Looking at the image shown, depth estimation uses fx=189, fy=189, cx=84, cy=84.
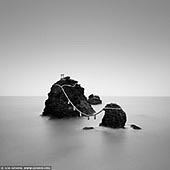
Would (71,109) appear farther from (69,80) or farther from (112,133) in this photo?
(112,133)

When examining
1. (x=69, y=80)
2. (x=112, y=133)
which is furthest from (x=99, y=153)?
(x=69, y=80)

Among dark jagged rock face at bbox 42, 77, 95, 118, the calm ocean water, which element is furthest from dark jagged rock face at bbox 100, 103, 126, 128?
dark jagged rock face at bbox 42, 77, 95, 118

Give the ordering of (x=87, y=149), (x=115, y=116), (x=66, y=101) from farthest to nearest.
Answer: (x=66, y=101) < (x=115, y=116) < (x=87, y=149)

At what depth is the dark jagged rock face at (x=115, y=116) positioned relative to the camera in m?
11.0

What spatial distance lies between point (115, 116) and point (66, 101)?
6007 mm

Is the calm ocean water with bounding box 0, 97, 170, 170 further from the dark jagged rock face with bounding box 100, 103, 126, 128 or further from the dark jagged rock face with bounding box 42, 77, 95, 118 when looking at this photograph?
the dark jagged rock face with bounding box 42, 77, 95, 118

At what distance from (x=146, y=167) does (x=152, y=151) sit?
2030 millimetres

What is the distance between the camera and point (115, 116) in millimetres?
11141

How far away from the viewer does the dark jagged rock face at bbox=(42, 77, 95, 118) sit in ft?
53.1

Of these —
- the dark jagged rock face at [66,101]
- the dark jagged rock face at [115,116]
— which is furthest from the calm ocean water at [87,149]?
the dark jagged rock face at [66,101]

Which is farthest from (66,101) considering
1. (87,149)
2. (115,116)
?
(87,149)

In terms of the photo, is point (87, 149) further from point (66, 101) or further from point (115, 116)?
point (66, 101)

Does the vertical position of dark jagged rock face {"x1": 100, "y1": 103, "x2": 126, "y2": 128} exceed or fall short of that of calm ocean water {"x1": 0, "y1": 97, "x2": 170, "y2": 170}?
it exceeds it

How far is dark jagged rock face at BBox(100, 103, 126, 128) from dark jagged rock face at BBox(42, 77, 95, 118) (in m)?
5.05
